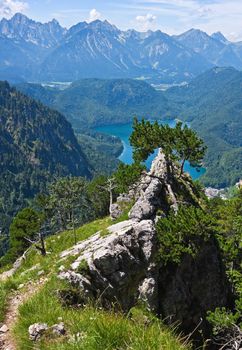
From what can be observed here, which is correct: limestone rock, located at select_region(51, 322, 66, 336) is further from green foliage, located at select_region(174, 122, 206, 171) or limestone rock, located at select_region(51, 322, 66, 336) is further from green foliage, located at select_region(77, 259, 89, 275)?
green foliage, located at select_region(174, 122, 206, 171)

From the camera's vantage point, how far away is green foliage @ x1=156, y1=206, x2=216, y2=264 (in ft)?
109

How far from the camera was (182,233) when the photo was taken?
35125 mm

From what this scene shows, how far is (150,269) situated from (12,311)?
17.7 metres

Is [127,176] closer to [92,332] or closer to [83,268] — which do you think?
[83,268]

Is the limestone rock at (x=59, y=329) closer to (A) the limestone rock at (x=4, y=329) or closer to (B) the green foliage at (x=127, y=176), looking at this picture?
(A) the limestone rock at (x=4, y=329)

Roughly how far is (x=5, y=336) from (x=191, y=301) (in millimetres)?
27357

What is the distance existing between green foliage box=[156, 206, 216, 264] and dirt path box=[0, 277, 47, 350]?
43.7 feet

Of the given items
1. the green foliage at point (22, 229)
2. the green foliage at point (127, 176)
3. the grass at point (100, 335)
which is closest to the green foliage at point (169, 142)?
the green foliage at point (127, 176)

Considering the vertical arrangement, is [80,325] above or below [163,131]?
below

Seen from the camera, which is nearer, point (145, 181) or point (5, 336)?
point (5, 336)

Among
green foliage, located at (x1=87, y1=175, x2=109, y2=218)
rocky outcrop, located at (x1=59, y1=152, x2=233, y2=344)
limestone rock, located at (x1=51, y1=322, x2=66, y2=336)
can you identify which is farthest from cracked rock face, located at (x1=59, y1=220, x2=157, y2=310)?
green foliage, located at (x1=87, y1=175, x2=109, y2=218)

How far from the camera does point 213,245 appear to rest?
41.7 metres

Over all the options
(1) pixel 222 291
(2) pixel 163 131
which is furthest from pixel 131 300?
(2) pixel 163 131

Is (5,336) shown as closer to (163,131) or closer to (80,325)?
(80,325)
